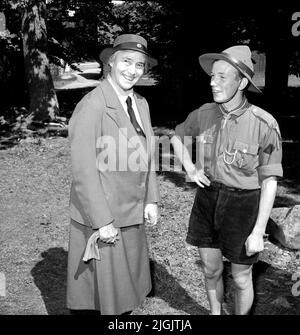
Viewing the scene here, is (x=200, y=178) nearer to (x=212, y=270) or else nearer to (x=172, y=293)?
(x=212, y=270)

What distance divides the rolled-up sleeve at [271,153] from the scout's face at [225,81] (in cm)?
33

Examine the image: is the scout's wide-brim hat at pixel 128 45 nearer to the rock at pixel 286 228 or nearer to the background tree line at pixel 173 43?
the rock at pixel 286 228

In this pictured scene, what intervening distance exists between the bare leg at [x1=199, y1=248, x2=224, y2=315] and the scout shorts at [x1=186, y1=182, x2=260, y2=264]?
10 centimetres

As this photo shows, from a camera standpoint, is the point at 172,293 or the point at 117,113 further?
the point at 172,293

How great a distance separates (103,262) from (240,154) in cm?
112

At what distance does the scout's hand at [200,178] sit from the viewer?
3.16 metres

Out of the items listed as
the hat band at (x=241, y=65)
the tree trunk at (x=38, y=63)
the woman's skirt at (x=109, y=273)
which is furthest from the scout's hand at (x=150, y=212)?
the tree trunk at (x=38, y=63)

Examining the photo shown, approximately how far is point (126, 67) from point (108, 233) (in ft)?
3.46

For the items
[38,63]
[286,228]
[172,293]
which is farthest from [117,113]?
[38,63]

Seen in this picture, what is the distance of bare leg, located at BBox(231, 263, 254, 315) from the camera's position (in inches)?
127

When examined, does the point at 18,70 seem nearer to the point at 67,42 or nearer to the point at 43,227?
Result: the point at 67,42

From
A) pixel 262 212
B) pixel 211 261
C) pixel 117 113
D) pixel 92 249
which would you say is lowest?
pixel 211 261

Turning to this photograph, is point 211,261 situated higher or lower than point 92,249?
lower

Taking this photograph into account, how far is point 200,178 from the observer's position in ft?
10.4
